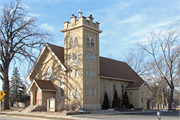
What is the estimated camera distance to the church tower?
Answer: 103 feet

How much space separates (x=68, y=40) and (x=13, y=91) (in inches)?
1102

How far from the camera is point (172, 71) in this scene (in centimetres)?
4200

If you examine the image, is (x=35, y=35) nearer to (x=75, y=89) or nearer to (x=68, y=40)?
(x=68, y=40)

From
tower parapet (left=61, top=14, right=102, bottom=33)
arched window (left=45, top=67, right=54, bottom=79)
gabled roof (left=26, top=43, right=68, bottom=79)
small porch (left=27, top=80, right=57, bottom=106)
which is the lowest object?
small porch (left=27, top=80, right=57, bottom=106)

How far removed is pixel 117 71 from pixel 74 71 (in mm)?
12532

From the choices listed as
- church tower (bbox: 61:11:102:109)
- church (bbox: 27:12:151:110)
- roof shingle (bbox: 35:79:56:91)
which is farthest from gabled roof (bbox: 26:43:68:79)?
roof shingle (bbox: 35:79:56:91)

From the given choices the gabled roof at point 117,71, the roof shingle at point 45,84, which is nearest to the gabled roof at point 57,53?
the roof shingle at point 45,84

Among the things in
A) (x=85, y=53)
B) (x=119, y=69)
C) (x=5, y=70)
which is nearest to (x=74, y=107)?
(x=85, y=53)

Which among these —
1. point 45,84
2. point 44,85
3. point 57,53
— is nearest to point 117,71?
point 57,53

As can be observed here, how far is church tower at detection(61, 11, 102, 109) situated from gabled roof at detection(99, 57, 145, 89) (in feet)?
12.4

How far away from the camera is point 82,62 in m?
31.5

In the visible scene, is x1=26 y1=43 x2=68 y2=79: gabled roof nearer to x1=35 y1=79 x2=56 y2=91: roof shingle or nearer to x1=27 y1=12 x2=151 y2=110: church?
x1=27 y1=12 x2=151 y2=110: church

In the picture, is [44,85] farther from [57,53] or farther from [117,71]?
[117,71]

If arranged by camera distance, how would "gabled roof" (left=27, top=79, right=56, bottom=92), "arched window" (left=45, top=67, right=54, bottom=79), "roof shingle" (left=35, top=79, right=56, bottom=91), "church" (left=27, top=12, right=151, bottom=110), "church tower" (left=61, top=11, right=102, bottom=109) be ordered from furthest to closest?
"arched window" (left=45, top=67, right=54, bottom=79)
"roof shingle" (left=35, top=79, right=56, bottom=91)
"gabled roof" (left=27, top=79, right=56, bottom=92)
"church" (left=27, top=12, right=151, bottom=110)
"church tower" (left=61, top=11, right=102, bottom=109)
